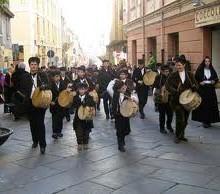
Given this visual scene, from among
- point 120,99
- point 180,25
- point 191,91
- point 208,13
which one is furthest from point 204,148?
point 180,25

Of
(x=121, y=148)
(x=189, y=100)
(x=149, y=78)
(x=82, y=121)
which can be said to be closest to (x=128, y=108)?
(x=121, y=148)

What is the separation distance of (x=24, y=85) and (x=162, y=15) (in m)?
14.0

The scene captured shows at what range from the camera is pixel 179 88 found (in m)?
9.19

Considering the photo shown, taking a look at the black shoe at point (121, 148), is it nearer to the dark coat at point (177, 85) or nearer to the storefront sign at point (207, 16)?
the dark coat at point (177, 85)

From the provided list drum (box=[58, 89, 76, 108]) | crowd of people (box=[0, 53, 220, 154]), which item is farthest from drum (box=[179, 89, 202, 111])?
drum (box=[58, 89, 76, 108])

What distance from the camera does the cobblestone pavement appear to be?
6234 millimetres

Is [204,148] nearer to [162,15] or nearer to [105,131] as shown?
[105,131]

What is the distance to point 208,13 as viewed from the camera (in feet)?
51.0

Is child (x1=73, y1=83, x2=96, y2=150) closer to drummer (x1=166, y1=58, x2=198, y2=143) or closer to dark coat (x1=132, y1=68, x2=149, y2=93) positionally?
drummer (x1=166, y1=58, x2=198, y2=143)

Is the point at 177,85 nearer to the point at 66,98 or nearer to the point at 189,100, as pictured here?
the point at 189,100

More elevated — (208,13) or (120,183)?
(208,13)

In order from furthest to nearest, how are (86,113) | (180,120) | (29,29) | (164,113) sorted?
(29,29) → (164,113) → (180,120) → (86,113)

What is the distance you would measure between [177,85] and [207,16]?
23.1 ft

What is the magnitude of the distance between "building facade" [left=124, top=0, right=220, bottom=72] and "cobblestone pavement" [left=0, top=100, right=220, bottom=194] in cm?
636
